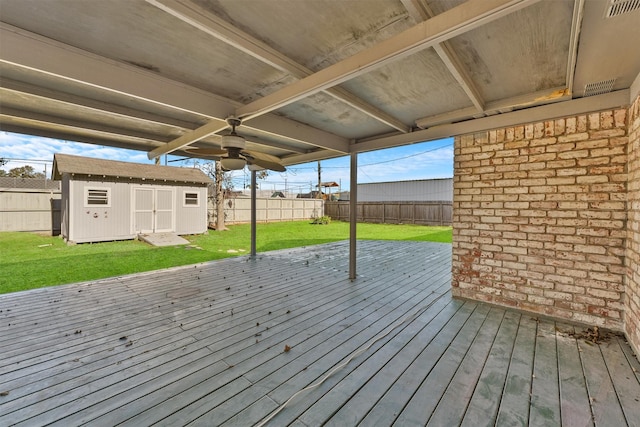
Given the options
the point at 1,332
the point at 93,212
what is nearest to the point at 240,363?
the point at 1,332

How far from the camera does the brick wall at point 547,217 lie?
107 inches

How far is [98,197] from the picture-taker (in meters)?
9.00

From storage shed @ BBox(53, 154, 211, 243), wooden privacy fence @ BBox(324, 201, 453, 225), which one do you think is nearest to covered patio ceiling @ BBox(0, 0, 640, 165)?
storage shed @ BBox(53, 154, 211, 243)

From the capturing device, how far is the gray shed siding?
28.1ft

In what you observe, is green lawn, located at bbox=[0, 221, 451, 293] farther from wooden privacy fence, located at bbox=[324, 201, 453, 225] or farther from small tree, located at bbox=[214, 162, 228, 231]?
wooden privacy fence, located at bbox=[324, 201, 453, 225]

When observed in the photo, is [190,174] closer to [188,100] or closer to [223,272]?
[223,272]

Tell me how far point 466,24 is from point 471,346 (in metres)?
2.45

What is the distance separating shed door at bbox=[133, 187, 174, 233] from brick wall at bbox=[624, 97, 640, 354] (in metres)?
11.7

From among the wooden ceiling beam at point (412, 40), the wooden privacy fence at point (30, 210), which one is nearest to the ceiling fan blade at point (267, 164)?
the wooden ceiling beam at point (412, 40)

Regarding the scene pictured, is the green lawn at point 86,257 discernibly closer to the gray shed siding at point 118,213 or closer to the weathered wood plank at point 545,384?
the gray shed siding at point 118,213

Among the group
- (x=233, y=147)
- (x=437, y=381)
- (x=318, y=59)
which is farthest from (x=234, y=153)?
(x=437, y=381)

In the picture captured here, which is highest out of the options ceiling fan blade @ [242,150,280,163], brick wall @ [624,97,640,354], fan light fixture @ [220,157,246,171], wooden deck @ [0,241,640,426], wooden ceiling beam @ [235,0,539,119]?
wooden ceiling beam @ [235,0,539,119]

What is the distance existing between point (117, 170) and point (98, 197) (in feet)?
3.56

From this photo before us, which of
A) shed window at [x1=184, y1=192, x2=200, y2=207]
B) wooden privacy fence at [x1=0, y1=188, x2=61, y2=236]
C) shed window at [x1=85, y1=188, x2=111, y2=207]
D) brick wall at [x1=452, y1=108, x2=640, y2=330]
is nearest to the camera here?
brick wall at [x1=452, y1=108, x2=640, y2=330]
